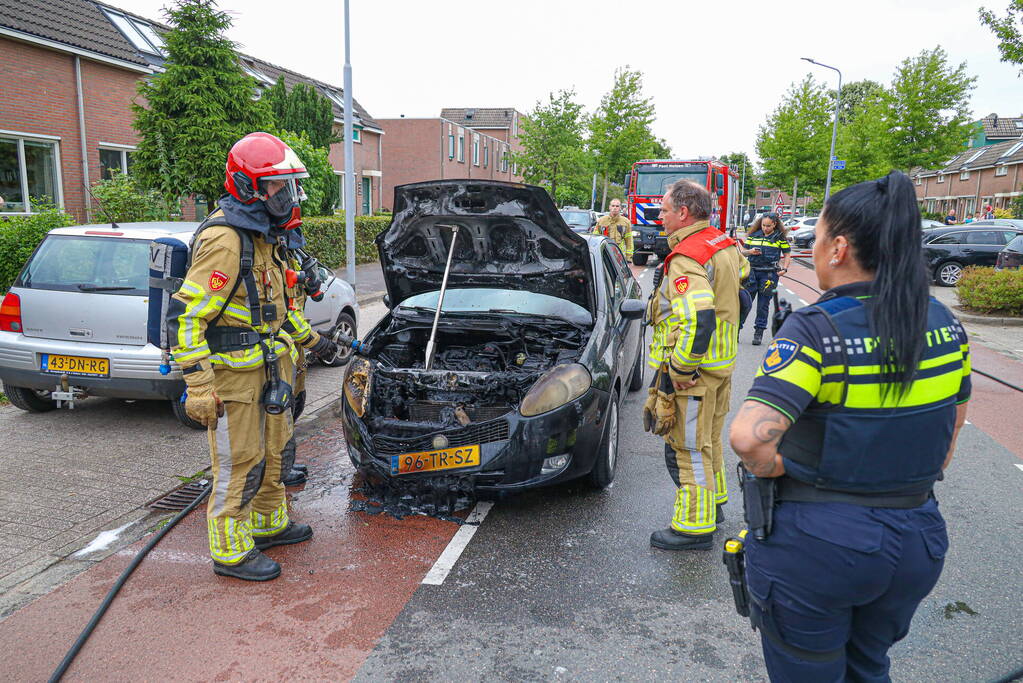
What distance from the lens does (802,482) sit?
6.05 ft

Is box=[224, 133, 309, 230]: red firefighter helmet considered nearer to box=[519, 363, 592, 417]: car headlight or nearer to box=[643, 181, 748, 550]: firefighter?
box=[519, 363, 592, 417]: car headlight

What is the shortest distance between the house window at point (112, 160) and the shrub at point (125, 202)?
13.8 feet

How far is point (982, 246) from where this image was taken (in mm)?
18672

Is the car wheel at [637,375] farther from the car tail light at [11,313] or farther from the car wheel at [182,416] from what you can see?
the car tail light at [11,313]

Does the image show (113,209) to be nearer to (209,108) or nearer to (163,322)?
(209,108)

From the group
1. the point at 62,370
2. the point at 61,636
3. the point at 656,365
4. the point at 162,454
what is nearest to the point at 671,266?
the point at 656,365

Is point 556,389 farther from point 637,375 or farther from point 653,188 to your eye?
point 653,188

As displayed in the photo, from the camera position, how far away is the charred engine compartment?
4324mm

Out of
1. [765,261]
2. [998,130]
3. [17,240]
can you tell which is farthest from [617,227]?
[998,130]

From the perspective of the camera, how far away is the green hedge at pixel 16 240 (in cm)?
1055

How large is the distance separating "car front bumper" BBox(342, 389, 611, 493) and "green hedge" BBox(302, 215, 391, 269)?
1071 centimetres

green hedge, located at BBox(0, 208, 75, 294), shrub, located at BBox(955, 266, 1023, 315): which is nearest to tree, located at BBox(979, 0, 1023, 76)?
shrub, located at BBox(955, 266, 1023, 315)

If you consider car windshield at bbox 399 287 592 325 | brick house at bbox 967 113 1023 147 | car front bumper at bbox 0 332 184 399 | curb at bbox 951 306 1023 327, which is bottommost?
curb at bbox 951 306 1023 327

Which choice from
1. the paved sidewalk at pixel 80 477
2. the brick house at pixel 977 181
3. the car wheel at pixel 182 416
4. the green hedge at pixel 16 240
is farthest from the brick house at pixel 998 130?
the paved sidewalk at pixel 80 477
